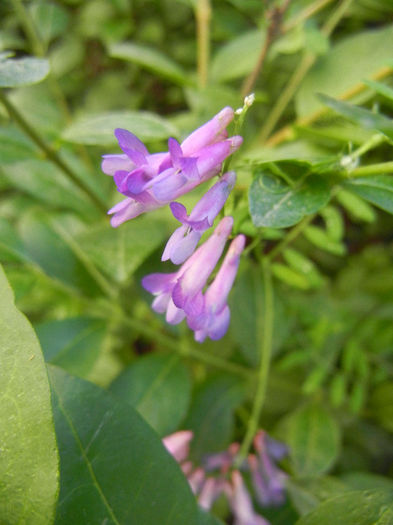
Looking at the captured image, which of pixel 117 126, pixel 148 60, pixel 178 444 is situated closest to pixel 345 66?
pixel 148 60

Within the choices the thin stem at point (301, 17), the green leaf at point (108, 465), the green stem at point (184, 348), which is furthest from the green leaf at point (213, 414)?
the thin stem at point (301, 17)

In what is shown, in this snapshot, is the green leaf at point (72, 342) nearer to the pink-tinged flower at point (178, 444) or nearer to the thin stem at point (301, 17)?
the pink-tinged flower at point (178, 444)

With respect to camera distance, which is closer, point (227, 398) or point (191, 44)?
point (227, 398)

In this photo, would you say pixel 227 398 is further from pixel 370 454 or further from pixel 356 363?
pixel 370 454

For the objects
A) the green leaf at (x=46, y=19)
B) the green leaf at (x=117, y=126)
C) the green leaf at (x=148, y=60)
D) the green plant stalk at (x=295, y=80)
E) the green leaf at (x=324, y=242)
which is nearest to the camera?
the green leaf at (x=117, y=126)

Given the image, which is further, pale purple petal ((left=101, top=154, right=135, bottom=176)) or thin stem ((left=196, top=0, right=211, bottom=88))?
thin stem ((left=196, top=0, right=211, bottom=88))

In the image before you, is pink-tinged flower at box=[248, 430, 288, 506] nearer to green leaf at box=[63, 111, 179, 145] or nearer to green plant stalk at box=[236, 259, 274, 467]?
green plant stalk at box=[236, 259, 274, 467]

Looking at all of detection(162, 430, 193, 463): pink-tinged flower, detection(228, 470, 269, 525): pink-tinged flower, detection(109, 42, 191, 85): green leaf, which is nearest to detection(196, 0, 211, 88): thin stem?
detection(109, 42, 191, 85): green leaf

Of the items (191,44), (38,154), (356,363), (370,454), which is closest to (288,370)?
(356,363)
